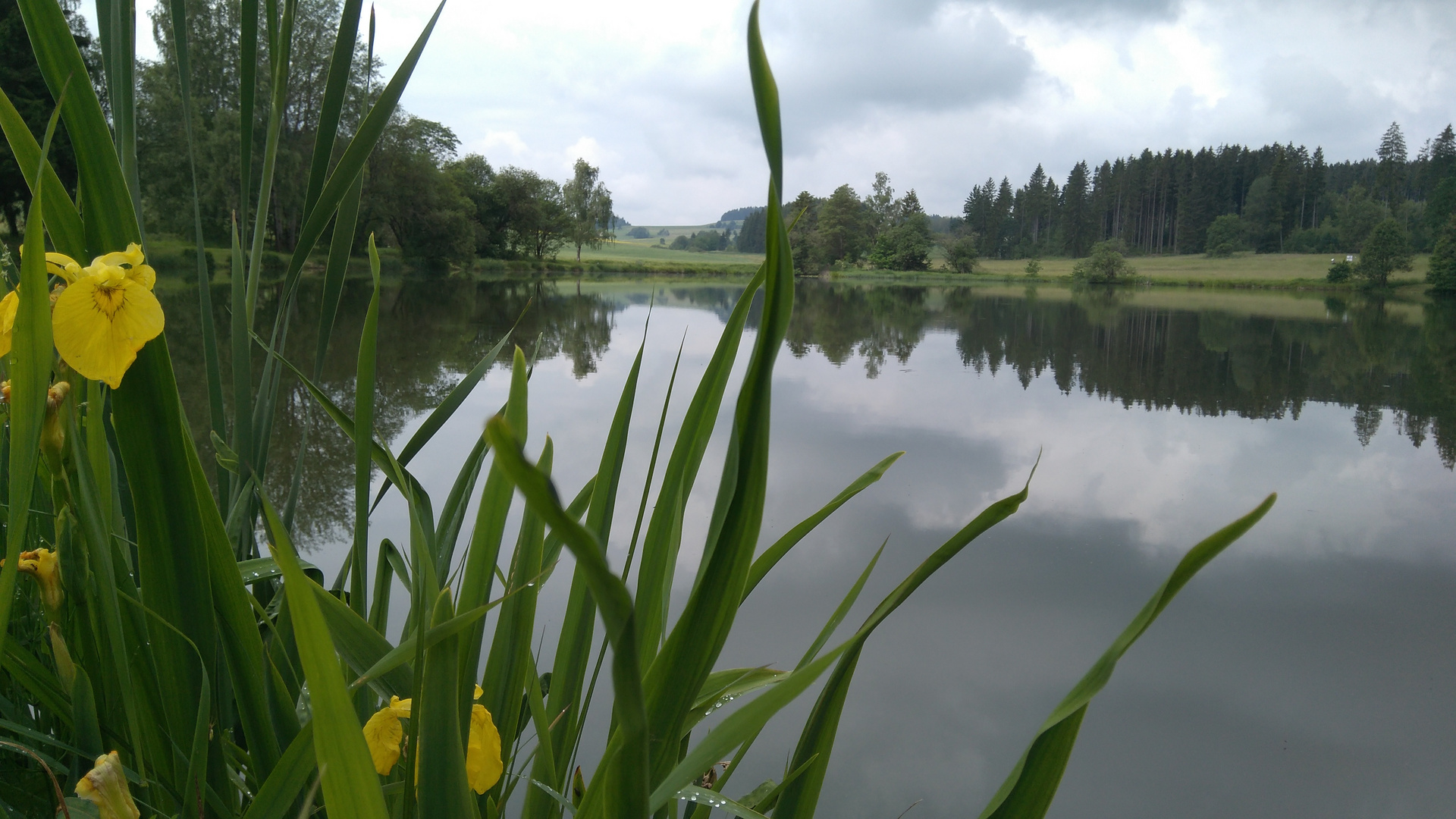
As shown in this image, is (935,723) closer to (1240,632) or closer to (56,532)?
(1240,632)

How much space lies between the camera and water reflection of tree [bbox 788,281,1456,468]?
534 cm

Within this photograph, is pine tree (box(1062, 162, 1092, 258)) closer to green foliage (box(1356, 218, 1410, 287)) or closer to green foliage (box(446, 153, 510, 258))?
green foliage (box(1356, 218, 1410, 287))

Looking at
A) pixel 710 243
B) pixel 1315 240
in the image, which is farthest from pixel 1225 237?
pixel 710 243

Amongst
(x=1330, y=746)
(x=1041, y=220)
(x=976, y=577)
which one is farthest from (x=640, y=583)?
(x=1041, y=220)

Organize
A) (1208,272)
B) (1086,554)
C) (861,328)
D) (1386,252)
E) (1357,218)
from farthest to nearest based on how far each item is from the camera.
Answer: (1357,218)
(1208,272)
(1386,252)
(861,328)
(1086,554)

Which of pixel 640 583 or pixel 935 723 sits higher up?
pixel 640 583

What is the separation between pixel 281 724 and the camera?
1.50 ft

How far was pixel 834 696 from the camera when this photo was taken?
1.48ft

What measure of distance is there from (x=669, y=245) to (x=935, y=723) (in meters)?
53.8

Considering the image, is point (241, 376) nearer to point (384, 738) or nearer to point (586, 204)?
point (384, 738)

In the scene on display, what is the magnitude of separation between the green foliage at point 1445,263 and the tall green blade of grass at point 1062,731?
28384mm

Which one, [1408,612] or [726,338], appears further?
[1408,612]

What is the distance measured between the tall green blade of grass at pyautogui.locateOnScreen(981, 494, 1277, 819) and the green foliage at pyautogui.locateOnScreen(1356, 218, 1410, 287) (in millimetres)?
30890

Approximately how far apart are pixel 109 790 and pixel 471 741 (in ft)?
0.53
